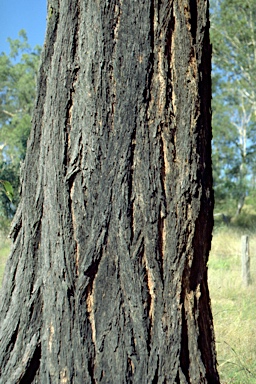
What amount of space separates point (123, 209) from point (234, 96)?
3057 centimetres

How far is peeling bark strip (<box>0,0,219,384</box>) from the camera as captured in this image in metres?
1.97

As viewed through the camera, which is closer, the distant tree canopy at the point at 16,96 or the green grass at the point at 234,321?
the green grass at the point at 234,321

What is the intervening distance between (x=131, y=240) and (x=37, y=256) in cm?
50

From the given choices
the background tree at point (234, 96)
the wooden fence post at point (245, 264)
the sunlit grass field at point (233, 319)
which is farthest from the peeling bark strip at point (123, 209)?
the background tree at point (234, 96)

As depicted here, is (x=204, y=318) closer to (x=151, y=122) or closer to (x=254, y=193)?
(x=151, y=122)

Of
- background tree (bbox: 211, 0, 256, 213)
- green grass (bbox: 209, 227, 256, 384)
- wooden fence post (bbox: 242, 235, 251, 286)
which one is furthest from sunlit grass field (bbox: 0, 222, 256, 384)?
background tree (bbox: 211, 0, 256, 213)

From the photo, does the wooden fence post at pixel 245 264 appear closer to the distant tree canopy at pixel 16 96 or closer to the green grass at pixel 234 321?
the green grass at pixel 234 321

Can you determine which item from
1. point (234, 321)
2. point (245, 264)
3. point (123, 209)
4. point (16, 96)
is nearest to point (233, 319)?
point (234, 321)

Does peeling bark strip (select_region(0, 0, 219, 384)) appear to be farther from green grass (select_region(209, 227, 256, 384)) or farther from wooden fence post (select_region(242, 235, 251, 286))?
wooden fence post (select_region(242, 235, 251, 286))

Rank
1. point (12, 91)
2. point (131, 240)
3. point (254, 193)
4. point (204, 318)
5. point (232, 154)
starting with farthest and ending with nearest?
point (232, 154)
point (254, 193)
point (12, 91)
point (204, 318)
point (131, 240)

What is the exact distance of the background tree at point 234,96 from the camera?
18188 mm

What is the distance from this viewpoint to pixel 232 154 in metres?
33.8

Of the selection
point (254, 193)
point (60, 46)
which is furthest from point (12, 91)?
point (60, 46)

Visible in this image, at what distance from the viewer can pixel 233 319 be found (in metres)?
5.80
